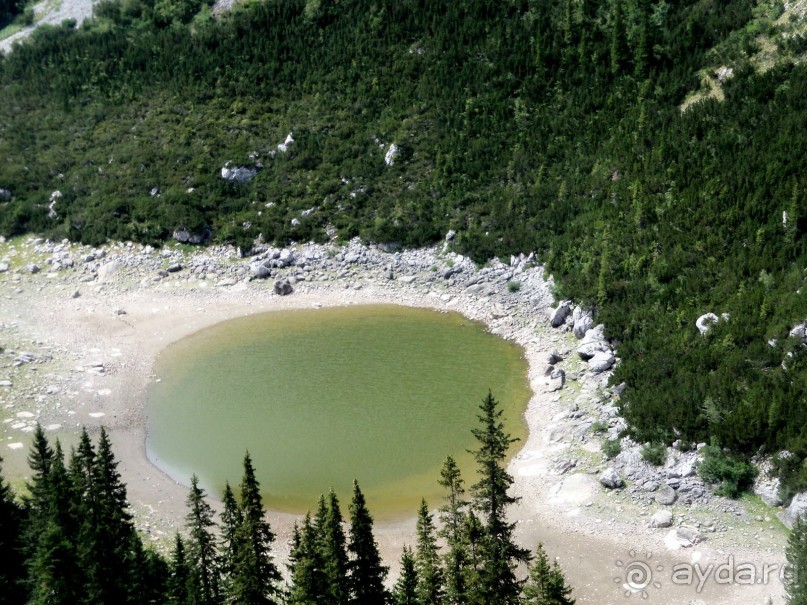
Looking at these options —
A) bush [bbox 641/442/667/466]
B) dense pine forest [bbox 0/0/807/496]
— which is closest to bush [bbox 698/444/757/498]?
dense pine forest [bbox 0/0/807/496]

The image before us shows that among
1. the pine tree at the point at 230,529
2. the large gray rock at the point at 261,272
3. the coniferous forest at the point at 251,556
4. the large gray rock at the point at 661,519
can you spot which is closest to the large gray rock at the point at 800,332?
the large gray rock at the point at 661,519

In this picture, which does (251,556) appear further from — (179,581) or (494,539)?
(494,539)

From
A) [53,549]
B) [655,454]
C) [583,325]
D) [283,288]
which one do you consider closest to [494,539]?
[655,454]

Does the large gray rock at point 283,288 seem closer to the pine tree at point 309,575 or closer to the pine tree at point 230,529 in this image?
the pine tree at point 230,529

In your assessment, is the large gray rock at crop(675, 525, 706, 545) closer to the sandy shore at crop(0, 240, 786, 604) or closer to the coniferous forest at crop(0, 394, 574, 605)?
the sandy shore at crop(0, 240, 786, 604)

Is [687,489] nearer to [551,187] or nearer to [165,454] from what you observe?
[165,454]

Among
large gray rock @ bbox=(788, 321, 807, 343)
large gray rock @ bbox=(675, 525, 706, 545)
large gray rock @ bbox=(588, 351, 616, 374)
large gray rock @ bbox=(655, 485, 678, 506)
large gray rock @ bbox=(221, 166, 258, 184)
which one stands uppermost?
large gray rock @ bbox=(221, 166, 258, 184)
